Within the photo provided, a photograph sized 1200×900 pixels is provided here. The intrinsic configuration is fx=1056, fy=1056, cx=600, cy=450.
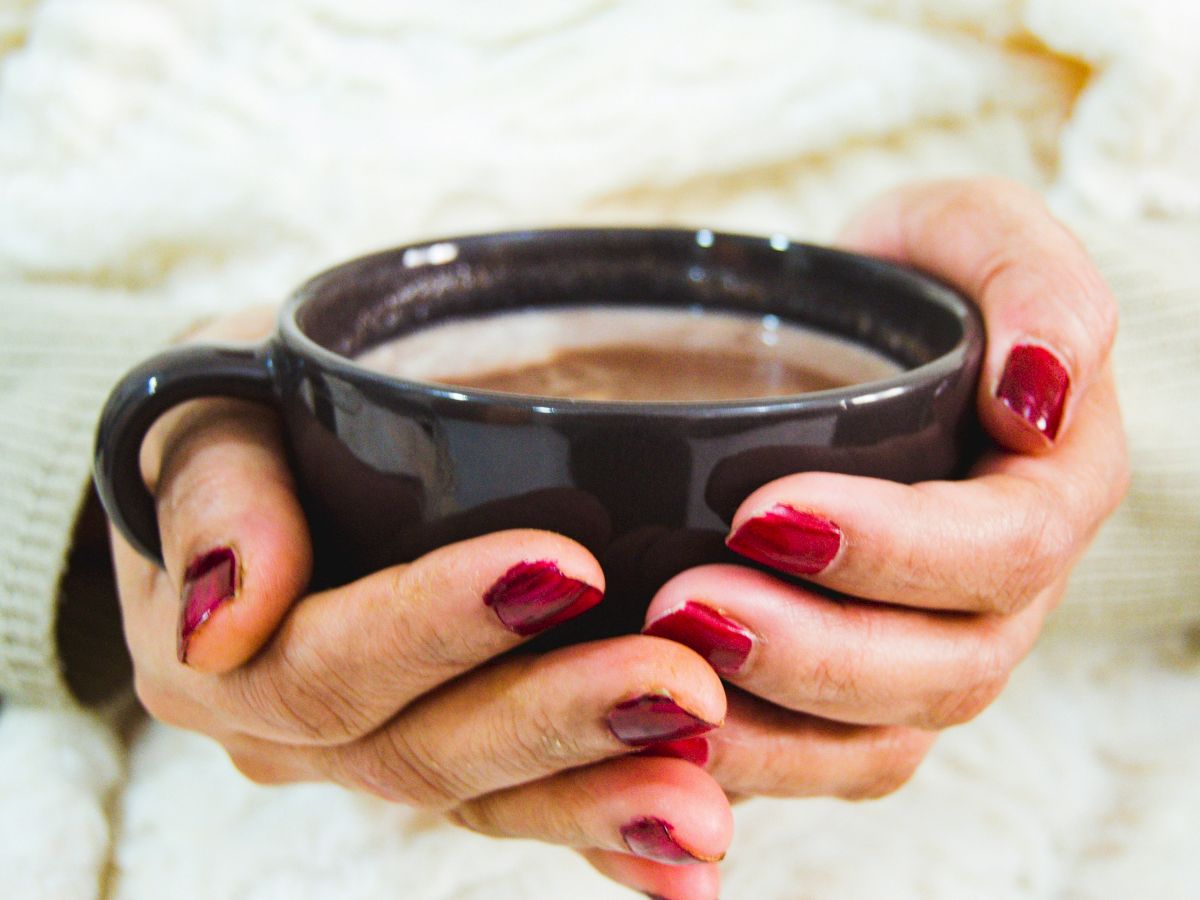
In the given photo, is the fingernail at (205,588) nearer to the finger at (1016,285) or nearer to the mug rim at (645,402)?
the mug rim at (645,402)

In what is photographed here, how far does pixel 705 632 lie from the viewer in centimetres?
29

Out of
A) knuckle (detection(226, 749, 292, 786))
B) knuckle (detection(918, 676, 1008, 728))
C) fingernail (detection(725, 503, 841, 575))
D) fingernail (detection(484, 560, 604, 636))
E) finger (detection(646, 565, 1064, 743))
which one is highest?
fingernail (detection(725, 503, 841, 575))

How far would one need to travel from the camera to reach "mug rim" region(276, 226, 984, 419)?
0.26 m

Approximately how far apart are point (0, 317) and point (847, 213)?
0.58 meters

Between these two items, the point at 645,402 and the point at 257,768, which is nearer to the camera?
the point at 645,402

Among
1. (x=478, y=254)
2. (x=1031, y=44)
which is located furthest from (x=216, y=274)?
(x=1031, y=44)

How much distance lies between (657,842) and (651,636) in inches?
2.8

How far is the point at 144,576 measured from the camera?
1.34ft

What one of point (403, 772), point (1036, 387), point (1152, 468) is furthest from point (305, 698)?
point (1152, 468)

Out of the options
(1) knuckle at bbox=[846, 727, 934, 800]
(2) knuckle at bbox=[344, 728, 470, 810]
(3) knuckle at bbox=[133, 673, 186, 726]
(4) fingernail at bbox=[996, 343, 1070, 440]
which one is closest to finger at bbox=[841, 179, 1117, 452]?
(4) fingernail at bbox=[996, 343, 1070, 440]

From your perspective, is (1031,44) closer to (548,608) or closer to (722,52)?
(722,52)

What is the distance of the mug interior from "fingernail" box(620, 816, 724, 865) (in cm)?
19

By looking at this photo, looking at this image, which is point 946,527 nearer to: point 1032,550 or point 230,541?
point 1032,550

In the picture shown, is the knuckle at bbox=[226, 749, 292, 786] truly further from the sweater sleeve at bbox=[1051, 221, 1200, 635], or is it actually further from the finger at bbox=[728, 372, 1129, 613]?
the sweater sleeve at bbox=[1051, 221, 1200, 635]
